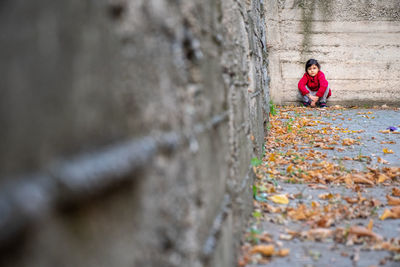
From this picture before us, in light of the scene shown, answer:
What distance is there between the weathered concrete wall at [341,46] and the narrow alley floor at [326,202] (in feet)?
12.3

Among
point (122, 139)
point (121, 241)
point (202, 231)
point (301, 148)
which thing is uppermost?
point (122, 139)

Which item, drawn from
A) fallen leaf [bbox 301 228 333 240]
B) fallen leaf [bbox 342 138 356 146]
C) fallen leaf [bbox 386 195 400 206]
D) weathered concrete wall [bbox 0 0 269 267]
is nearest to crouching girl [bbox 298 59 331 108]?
fallen leaf [bbox 342 138 356 146]

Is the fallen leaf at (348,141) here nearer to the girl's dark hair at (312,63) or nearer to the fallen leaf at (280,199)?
the fallen leaf at (280,199)

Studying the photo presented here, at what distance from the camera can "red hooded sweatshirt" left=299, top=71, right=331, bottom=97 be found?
8.55 m

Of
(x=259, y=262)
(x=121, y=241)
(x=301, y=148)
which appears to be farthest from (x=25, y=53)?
(x=301, y=148)

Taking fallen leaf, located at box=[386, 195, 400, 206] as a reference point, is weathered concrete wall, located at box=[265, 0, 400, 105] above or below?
above

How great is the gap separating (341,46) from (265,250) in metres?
7.74

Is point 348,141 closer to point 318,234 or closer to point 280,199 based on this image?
point 280,199

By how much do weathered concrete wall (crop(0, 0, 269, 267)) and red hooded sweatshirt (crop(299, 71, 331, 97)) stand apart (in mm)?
7636

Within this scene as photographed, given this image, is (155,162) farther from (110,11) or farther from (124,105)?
(110,11)

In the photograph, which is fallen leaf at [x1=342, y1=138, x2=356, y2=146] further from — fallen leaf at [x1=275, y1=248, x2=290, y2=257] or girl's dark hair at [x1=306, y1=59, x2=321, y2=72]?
girl's dark hair at [x1=306, y1=59, x2=321, y2=72]

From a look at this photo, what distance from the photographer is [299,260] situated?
6.33 feet

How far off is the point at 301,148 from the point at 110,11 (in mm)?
4067

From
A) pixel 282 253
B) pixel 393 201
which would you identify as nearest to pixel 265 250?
pixel 282 253
